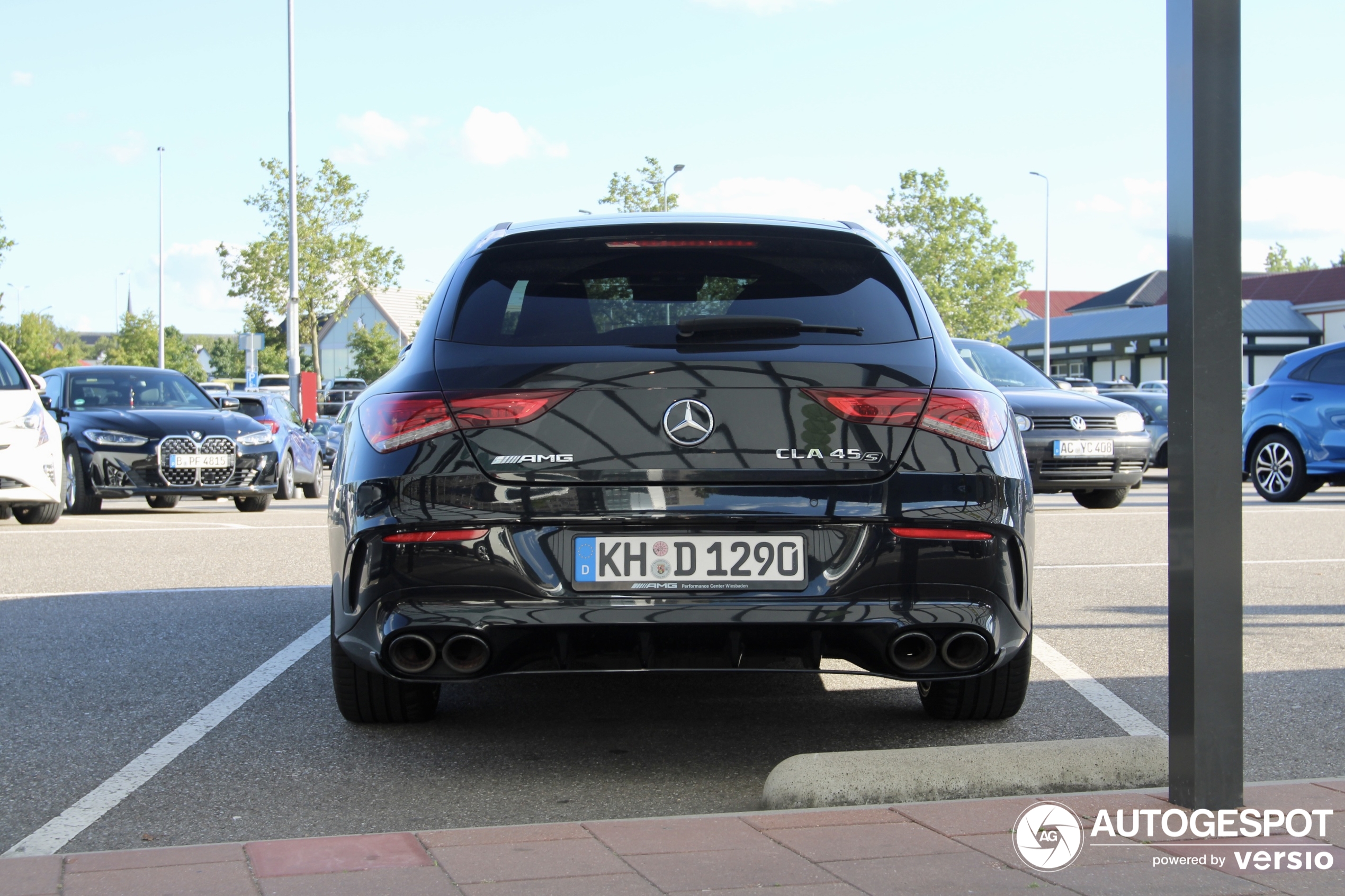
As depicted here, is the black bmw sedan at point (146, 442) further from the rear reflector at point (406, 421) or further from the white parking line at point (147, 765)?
the rear reflector at point (406, 421)

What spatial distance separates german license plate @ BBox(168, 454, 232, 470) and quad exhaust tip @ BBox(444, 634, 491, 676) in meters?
11.1

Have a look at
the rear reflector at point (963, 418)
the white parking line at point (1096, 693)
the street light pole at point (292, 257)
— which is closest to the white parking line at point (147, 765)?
the rear reflector at point (963, 418)

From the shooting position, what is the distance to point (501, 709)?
5.05m

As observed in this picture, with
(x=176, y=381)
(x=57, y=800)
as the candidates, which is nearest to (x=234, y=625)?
(x=57, y=800)

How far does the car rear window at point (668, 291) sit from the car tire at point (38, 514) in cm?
978

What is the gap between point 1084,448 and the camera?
13609 millimetres

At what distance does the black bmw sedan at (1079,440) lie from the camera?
13531 millimetres

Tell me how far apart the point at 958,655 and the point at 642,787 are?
92cm

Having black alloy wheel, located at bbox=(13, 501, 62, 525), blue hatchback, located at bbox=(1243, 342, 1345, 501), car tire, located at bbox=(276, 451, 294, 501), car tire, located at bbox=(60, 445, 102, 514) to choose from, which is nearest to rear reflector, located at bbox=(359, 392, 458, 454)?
black alloy wheel, located at bbox=(13, 501, 62, 525)

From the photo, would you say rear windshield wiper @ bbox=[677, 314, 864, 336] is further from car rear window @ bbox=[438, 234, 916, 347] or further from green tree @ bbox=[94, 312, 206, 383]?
green tree @ bbox=[94, 312, 206, 383]

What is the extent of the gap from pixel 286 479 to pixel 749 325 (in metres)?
13.4

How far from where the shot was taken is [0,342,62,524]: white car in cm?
1126

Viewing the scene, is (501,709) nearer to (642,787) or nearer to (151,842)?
(642,787)

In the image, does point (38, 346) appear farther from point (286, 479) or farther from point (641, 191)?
point (286, 479)
